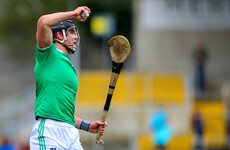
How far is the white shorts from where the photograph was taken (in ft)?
16.5

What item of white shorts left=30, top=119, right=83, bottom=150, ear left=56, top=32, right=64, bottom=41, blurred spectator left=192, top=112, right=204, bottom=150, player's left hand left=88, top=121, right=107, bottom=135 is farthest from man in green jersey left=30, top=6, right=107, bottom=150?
blurred spectator left=192, top=112, right=204, bottom=150

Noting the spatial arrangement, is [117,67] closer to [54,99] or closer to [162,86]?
[54,99]

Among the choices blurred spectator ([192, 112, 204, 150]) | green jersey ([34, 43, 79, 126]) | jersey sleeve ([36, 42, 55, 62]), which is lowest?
blurred spectator ([192, 112, 204, 150])

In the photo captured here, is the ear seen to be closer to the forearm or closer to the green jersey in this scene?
the green jersey

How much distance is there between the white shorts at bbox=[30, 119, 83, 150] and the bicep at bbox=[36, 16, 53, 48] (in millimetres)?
761

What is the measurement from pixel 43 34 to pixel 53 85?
0.52 meters

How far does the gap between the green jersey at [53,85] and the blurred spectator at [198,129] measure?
11.4 m

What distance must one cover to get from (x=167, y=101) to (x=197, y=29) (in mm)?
5452

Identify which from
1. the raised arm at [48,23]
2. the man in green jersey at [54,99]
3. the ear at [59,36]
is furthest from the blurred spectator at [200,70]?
the raised arm at [48,23]

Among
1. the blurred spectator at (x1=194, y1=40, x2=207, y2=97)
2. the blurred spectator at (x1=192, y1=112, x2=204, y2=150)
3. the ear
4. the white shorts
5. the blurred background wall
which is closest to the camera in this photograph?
the white shorts

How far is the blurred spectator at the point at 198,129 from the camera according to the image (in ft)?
52.9

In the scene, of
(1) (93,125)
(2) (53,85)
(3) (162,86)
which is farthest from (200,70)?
(2) (53,85)

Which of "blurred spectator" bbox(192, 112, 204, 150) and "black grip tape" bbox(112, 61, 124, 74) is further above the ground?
"black grip tape" bbox(112, 61, 124, 74)

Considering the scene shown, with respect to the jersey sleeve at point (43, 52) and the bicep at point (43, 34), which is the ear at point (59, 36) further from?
the bicep at point (43, 34)
